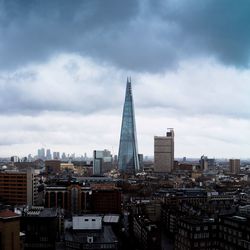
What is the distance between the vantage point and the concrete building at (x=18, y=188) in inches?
2494

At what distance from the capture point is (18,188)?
64.4 m

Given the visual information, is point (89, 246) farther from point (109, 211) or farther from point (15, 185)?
point (15, 185)

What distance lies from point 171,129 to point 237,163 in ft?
90.8

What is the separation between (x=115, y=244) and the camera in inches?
1362

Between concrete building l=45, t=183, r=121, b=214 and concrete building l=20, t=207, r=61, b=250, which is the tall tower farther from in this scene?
concrete building l=20, t=207, r=61, b=250

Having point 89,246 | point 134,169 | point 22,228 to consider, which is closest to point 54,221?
point 22,228

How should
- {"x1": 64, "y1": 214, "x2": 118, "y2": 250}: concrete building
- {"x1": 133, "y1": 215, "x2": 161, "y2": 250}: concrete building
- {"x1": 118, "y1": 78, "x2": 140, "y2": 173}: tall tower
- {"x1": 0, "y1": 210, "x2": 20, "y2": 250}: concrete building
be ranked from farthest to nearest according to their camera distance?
{"x1": 118, "y1": 78, "x2": 140, "y2": 173}: tall tower < {"x1": 133, "y1": 215, "x2": 161, "y2": 250}: concrete building < {"x1": 64, "y1": 214, "x2": 118, "y2": 250}: concrete building < {"x1": 0, "y1": 210, "x2": 20, "y2": 250}: concrete building

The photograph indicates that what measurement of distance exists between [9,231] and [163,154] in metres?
136

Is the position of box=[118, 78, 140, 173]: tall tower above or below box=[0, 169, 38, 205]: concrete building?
above

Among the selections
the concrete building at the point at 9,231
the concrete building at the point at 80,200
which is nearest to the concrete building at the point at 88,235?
the concrete building at the point at 9,231

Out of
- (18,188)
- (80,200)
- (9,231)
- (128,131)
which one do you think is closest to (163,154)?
(128,131)

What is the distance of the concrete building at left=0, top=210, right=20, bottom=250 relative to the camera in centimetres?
2895

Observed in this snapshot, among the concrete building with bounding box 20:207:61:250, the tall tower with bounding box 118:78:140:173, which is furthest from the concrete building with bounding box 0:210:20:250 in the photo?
the tall tower with bounding box 118:78:140:173

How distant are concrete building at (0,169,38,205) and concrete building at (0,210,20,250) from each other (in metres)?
33.5
